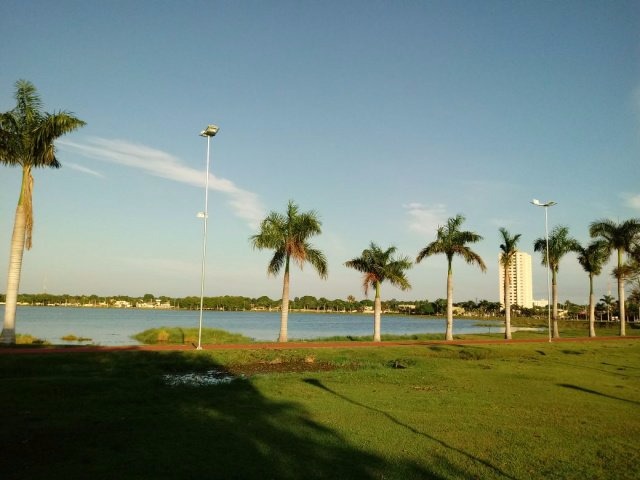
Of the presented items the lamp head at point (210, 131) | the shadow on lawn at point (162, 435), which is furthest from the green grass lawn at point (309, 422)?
the lamp head at point (210, 131)

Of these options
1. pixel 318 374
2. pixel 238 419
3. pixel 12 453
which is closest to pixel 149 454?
pixel 12 453

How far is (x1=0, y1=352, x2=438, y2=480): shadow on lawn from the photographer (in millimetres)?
7730

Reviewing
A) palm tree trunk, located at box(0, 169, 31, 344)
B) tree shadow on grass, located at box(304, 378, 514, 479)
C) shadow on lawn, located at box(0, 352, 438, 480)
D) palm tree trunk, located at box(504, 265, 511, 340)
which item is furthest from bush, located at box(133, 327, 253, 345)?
tree shadow on grass, located at box(304, 378, 514, 479)

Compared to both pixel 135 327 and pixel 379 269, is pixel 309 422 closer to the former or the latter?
pixel 379 269

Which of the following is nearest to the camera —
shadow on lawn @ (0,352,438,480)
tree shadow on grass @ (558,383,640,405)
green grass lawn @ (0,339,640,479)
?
shadow on lawn @ (0,352,438,480)

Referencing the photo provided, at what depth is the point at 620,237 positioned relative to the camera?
4934 cm

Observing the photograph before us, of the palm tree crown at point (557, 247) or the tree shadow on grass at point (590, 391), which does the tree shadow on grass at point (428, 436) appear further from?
the palm tree crown at point (557, 247)

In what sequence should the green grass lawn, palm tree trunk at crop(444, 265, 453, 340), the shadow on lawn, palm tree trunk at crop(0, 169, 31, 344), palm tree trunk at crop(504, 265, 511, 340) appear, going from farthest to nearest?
palm tree trunk at crop(504, 265, 511, 340) → palm tree trunk at crop(444, 265, 453, 340) → palm tree trunk at crop(0, 169, 31, 344) → the green grass lawn → the shadow on lawn

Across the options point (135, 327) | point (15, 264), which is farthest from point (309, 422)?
point (135, 327)

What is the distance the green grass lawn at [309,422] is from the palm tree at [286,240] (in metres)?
13.3

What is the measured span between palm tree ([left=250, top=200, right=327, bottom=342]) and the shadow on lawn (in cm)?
1779

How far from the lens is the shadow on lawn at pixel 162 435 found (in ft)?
25.4

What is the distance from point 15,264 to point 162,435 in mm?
18606

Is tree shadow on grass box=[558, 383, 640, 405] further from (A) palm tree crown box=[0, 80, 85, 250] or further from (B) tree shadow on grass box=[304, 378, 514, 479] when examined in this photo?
(A) palm tree crown box=[0, 80, 85, 250]
